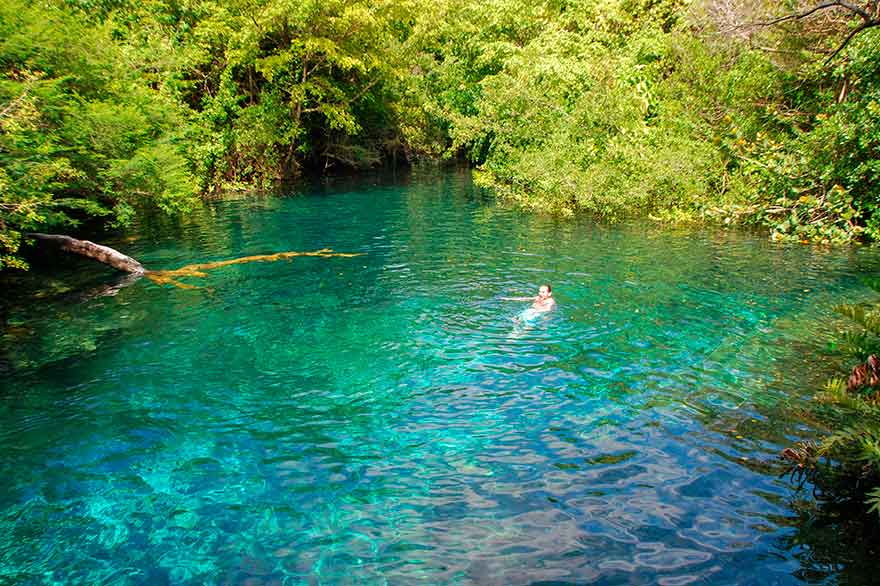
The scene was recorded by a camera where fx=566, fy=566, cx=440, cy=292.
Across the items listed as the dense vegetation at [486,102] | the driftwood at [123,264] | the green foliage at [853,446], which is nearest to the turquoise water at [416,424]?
the driftwood at [123,264]

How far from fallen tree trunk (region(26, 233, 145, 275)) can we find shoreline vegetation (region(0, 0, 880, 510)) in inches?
29.9

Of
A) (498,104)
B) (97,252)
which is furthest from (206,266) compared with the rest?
(498,104)

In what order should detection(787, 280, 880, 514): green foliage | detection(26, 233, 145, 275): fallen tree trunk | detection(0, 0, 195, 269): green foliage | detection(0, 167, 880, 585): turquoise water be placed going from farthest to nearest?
detection(26, 233, 145, 275): fallen tree trunk, detection(0, 0, 195, 269): green foliage, detection(0, 167, 880, 585): turquoise water, detection(787, 280, 880, 514): green foliage

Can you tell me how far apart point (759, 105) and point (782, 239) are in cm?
617

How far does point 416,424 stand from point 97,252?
427 inches

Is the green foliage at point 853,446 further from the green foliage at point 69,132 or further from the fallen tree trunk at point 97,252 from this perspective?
the fallen tree trunk at point 97,252

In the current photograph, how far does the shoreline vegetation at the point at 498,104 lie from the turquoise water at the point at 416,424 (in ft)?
5.11

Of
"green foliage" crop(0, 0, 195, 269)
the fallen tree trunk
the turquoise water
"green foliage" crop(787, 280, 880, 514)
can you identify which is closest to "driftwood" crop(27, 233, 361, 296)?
the fallen tree trunk

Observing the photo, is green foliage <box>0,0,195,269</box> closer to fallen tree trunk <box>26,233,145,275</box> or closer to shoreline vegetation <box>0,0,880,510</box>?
shoreline vegetation <box>0,0,880,510</box>

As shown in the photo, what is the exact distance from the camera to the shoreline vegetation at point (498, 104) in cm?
1359

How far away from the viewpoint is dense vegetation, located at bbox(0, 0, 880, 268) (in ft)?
46.8

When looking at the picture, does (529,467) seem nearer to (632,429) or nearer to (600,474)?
(600,474)

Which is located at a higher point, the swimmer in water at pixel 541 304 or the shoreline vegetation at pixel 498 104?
the shoreline vegetation at pixel 498 104

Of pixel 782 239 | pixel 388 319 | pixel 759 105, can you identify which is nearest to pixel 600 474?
pixel 388 319
